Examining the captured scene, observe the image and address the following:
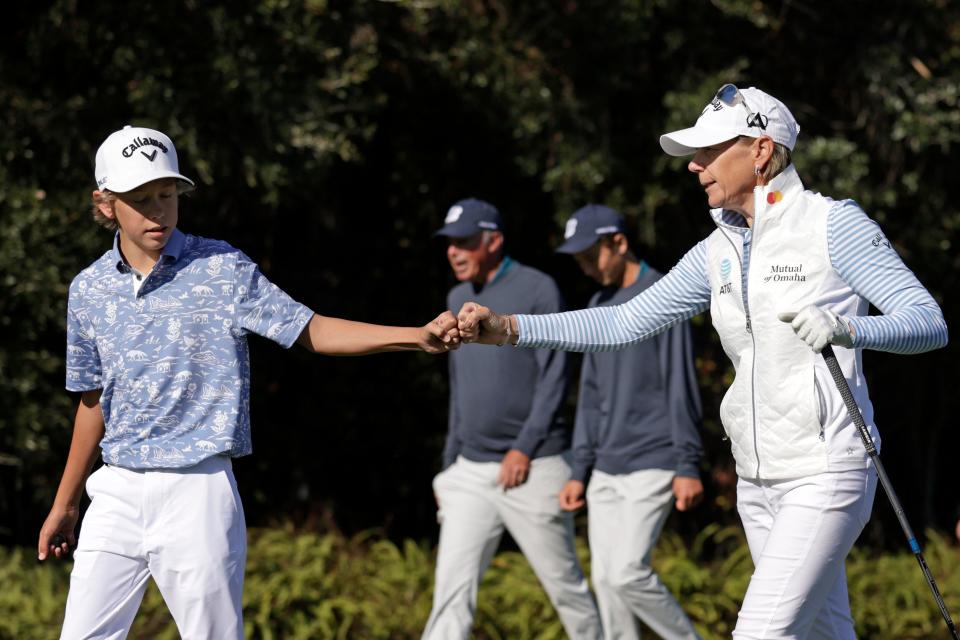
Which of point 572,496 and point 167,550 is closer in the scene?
point 167,550

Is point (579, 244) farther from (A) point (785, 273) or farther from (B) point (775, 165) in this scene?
(A) point (785, 273)

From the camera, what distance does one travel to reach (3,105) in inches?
307

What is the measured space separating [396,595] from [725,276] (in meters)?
4.07

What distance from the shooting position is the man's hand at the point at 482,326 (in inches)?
182

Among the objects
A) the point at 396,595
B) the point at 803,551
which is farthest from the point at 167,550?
the point at 396,595

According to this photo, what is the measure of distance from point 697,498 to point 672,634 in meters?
0.63

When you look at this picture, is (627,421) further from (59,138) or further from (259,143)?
(59,138)

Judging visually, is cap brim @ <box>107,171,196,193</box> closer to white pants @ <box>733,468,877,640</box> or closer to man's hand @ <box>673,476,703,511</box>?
white pants @ <box>733,468,877,640</box>

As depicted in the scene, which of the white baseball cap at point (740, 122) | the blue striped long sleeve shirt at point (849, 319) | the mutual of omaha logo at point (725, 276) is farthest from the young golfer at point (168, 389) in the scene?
the white baseball cap at point (740, 122)

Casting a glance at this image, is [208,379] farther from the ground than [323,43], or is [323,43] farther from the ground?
[323,43]

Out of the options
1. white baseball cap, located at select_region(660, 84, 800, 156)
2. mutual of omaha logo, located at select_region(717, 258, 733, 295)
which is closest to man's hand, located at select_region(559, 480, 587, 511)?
mutual of omaha logo, located at select_region(717, 258, 733, 295)

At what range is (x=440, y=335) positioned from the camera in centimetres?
459

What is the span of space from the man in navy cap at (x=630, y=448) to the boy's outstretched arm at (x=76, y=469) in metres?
2.41

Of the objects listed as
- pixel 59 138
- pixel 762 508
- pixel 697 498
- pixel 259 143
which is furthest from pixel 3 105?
pixel 762 508
